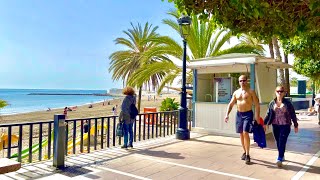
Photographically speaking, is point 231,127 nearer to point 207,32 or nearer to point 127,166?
point 127,166

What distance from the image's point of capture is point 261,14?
3.35 m

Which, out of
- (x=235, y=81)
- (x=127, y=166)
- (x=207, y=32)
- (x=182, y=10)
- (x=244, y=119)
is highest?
(x=207, y=32)

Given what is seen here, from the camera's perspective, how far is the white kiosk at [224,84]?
8148mm

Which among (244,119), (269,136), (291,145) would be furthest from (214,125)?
(244,119)

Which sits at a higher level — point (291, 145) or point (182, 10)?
point (182, 10)

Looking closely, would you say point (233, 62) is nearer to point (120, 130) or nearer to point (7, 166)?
point (120, 130)

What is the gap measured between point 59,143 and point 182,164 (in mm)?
2290

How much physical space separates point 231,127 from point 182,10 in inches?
205

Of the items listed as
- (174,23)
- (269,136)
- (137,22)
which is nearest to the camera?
(269,136)

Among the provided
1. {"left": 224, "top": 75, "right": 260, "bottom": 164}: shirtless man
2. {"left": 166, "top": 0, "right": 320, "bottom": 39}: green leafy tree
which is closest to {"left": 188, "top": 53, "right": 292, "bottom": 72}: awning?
{"left": 224, "top": 75, "right": 260, "bottom": 164}: shirtless man

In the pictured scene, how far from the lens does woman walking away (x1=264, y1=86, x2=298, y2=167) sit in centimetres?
512

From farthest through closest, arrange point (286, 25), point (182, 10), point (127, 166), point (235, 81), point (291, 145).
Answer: point (235, 81), point (291, 145), point (127, 166), point (182, 10), point (286, 25)

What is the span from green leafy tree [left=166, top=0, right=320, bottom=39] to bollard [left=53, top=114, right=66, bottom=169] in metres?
2.90

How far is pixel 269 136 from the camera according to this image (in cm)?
840
